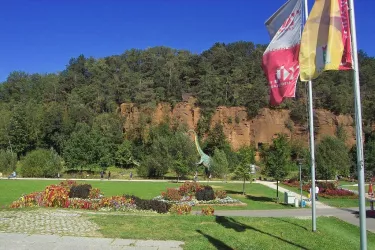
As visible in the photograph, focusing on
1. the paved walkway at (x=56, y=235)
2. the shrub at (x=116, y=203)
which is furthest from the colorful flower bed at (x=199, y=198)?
the paved walkway at (x=56, y=235)

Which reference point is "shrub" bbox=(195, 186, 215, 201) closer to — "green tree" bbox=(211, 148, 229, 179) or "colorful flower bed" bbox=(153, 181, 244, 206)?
"colorful flower bed" bbox=(153, 181, 244, 206)

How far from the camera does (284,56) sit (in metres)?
9.36

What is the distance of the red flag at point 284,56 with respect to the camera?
910 cm

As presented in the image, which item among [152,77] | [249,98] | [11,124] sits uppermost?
[152,77]

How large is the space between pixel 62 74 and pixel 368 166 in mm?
80183

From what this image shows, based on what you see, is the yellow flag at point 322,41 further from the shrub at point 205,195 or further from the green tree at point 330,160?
the green tree at point 330,160

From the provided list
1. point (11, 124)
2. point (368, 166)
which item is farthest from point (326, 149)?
point (11, 124)

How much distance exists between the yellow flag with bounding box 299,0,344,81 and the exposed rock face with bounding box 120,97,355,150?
69.7m

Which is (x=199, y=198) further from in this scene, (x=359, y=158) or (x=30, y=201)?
(x=359, y=158)

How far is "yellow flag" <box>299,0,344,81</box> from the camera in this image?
701cm

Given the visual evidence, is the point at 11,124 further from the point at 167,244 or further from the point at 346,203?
the point at 167,244

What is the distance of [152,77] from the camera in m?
88.2

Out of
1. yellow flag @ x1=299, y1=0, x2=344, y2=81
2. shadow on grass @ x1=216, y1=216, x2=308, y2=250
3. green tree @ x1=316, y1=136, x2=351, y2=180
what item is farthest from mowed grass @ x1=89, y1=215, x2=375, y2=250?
green tree @ x1=316, y1=136, x2=351, y2=180

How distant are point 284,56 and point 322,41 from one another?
215 cm
